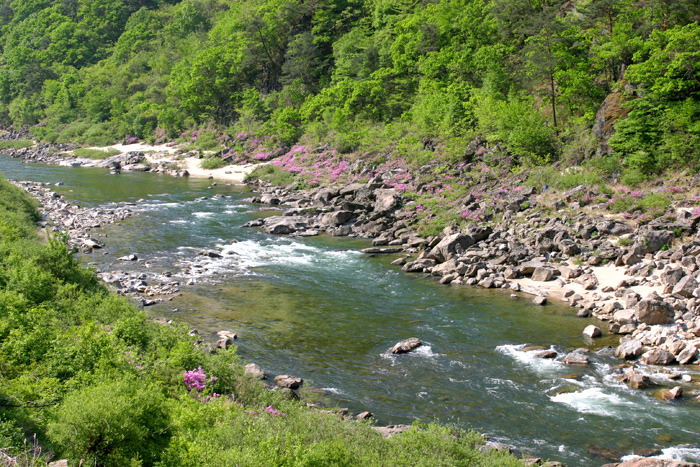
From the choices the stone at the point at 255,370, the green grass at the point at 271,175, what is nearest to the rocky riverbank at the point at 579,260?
the stone at the point at 255,370

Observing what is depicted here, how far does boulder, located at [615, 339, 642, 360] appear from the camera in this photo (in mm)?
14281

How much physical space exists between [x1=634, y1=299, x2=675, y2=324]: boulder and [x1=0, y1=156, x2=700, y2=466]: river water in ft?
4.50

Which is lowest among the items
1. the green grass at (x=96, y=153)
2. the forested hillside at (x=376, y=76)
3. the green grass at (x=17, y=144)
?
the green grass at (x=96, y=153)

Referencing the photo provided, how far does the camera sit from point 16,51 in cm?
9538

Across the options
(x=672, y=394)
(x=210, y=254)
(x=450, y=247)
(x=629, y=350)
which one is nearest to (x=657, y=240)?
(x=629, y=350)

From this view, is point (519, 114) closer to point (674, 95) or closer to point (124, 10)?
point (674, 95)

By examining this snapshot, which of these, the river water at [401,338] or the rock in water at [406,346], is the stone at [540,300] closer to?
the river water at [401,338]

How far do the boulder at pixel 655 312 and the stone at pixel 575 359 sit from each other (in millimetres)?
2939

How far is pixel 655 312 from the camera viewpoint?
15688 millimetres

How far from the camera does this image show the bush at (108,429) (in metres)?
7.15

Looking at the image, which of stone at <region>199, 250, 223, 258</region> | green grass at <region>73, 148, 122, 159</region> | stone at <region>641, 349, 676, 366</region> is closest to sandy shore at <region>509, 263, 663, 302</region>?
stone at <region>641, 349, 676, 366</region>

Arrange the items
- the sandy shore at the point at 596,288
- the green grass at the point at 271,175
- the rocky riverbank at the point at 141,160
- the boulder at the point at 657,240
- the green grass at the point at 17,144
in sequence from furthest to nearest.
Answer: the green grass at the point at 17,144, the rocky riverbank at the point at 141,160, the green grass at the point at 271,175, the boulder at the point at 657,240, the sandy shore at the point at 596,288

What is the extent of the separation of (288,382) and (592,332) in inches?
368

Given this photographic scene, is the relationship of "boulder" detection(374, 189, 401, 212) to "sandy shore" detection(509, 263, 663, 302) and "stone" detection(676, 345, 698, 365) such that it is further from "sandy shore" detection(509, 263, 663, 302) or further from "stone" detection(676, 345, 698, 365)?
"stone" detection(676, 345, 698, 365)
